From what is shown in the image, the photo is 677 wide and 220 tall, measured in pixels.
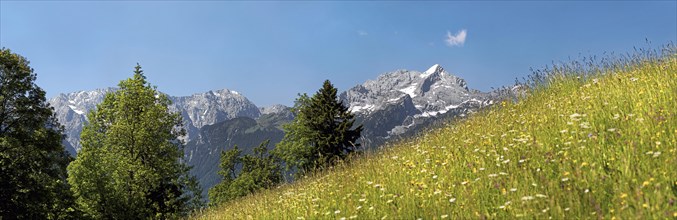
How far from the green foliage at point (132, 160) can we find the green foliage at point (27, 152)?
281 centimetres

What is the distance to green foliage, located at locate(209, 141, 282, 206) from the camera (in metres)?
60.3

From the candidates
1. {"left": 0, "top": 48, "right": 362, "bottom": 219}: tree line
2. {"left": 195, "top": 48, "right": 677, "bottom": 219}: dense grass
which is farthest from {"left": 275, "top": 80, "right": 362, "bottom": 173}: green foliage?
{"left": 195, "top": 48, "right": 677, "bottom": 219}: dense grass

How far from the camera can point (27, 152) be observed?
68.5ft

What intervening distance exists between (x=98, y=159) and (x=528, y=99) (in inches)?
1035

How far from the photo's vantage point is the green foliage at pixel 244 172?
60.3m

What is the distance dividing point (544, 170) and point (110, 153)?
29812mm

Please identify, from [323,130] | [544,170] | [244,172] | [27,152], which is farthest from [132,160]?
[244,172]

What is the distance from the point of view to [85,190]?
26.3 meters

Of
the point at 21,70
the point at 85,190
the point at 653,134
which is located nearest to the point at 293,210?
the point at 653,134

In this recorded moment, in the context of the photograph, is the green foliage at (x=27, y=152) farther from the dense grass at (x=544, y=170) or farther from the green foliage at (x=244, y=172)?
the green foliage at (x=244, y=172)

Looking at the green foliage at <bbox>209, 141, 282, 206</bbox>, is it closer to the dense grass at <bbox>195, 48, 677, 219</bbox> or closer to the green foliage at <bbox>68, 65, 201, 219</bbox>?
the green foliage at <bbox>68, 65, 201, 219</bbox>

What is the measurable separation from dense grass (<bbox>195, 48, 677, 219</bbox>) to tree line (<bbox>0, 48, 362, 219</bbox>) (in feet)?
14.8

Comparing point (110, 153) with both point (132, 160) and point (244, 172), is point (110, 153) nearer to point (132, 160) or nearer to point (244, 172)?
point (132, 160)

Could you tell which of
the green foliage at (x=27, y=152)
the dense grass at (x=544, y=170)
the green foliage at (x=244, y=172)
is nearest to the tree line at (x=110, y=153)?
the green foliage at (x=27, y=152)
